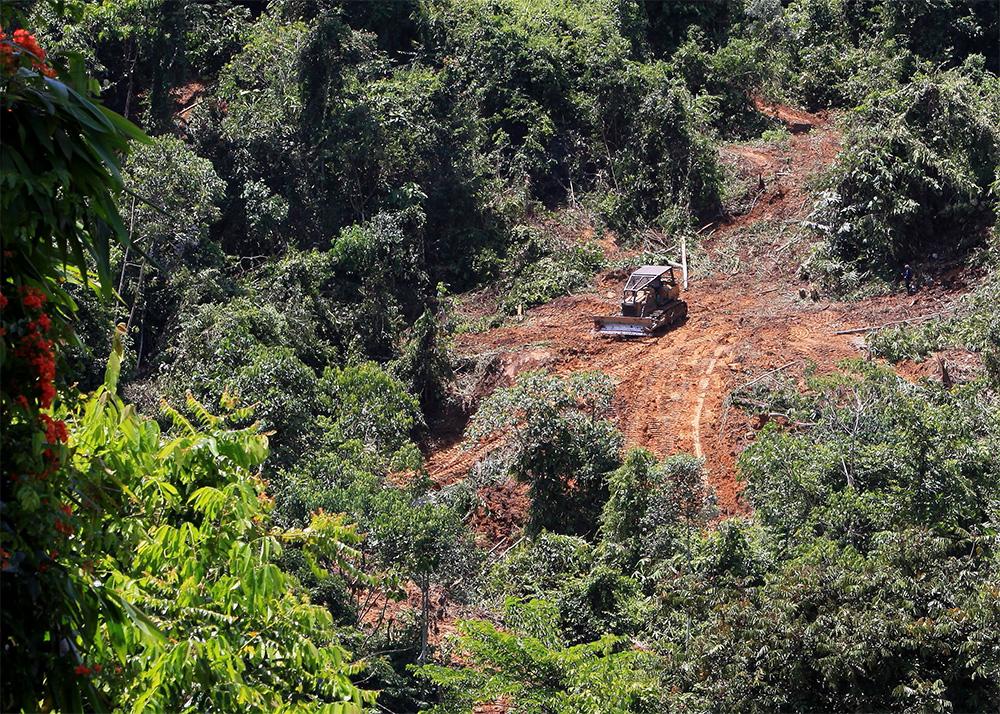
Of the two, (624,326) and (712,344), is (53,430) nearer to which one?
(712,344)

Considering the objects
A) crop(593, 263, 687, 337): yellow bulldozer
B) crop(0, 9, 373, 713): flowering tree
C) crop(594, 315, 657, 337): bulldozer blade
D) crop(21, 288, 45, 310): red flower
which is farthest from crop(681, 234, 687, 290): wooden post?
crop(21, 288, 45, 310): red flower

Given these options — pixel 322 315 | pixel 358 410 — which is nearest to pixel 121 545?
pixel 358 410

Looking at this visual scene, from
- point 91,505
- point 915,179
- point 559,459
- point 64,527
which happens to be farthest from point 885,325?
point 64,527

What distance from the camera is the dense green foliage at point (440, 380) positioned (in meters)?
5.33

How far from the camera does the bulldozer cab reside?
2280 cm

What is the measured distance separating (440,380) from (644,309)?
3.47 m

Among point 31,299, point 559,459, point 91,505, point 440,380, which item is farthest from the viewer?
point 440,380

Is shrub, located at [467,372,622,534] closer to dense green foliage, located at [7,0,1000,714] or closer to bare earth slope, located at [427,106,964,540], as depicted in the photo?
dense green foliage, located at [7,0,1000,714]

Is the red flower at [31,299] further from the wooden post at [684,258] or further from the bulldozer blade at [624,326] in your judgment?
the wooden post at [684,258]

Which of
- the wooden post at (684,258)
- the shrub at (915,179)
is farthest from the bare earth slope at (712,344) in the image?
the shrub at (915,179)

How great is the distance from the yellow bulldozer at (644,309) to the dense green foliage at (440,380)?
6.02 ft

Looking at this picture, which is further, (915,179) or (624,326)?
(915,179)

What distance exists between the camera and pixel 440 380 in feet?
76.1

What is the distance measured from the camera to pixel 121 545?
6.53m
